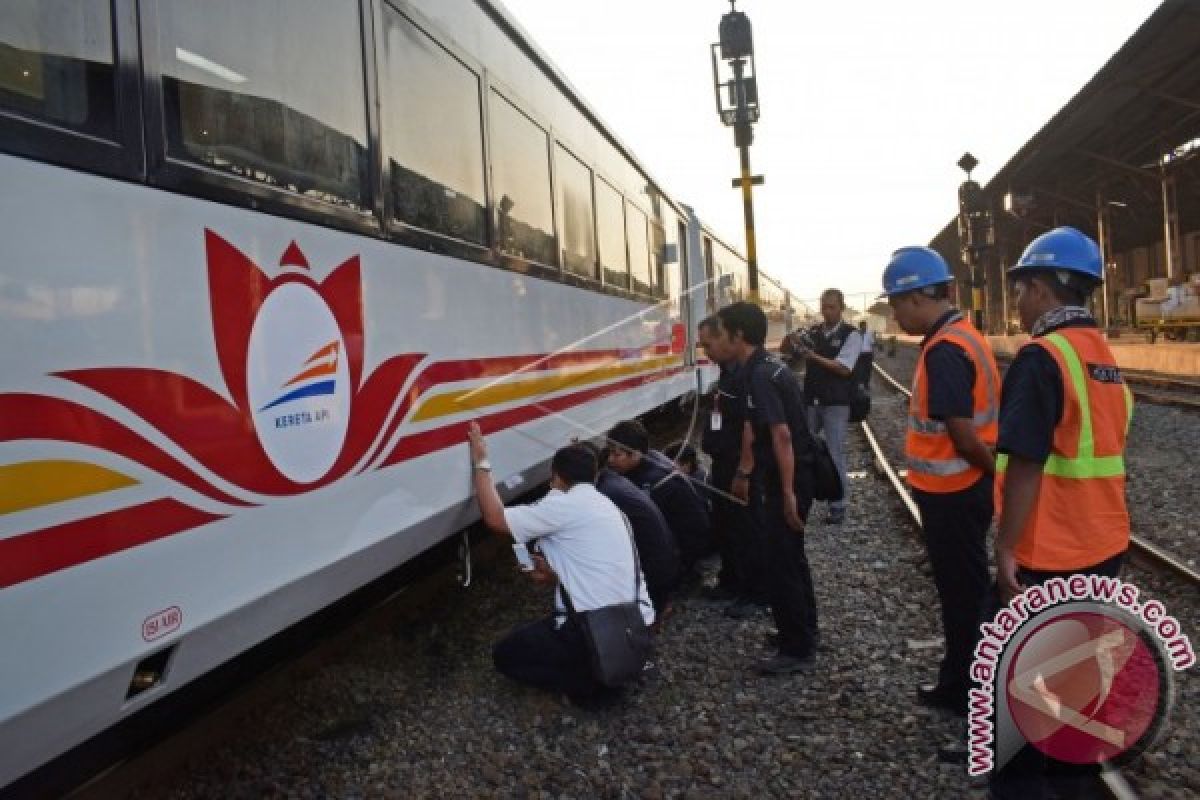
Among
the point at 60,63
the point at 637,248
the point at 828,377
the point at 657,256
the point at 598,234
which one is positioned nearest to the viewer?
the point at 60,63

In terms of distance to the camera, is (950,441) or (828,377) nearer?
(950,441)

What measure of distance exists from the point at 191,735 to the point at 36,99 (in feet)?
7.68

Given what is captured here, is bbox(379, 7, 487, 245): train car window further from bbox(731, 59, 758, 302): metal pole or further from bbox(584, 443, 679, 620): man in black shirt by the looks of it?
bbox(731, 59, 758, 302): metal pole

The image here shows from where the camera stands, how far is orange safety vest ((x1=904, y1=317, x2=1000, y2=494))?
331 centimetres

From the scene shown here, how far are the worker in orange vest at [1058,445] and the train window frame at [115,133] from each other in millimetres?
2313

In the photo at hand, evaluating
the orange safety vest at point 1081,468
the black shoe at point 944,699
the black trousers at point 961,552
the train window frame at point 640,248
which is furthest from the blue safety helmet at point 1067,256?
the train window frame at point 640,248

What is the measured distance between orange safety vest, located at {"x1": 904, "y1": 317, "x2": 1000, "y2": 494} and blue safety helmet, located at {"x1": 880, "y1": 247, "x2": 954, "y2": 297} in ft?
0.60

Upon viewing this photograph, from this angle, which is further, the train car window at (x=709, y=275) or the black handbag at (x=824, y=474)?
the train car window at (x=709, y=275)

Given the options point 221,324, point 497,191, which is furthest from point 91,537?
point 497,191

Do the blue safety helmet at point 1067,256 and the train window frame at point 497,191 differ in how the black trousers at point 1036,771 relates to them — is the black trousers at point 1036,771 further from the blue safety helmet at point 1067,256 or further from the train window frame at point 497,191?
the train window frame at point 497,191

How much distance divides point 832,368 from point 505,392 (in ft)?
10.2

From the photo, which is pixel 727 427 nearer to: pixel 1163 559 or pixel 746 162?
pixel 1163 559

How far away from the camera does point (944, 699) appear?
369 centimetres

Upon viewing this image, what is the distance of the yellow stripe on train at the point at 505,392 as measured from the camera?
137 inches
